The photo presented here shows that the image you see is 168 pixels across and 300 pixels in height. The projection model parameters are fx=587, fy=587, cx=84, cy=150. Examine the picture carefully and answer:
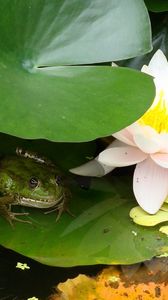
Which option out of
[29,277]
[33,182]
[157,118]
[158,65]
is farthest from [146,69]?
[29,277]

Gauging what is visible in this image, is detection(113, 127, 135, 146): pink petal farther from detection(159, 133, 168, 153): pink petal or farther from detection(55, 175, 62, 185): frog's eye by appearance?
detection(55, 175, 62, 185): frog's eye

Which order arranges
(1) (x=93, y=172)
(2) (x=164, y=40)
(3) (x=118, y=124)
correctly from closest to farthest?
1. (3) (x=118, y=124)
2. (1) (x=93, y=172)
3. (2) (x=164, y=40)

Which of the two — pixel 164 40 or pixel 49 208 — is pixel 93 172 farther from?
pixel 164 40

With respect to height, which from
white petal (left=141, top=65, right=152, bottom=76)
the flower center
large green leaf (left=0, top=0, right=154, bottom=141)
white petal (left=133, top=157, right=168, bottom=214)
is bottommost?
white petal (left=133, top=157, right=168, bottom=214)

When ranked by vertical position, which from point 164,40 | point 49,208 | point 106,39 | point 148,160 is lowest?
point 49,208

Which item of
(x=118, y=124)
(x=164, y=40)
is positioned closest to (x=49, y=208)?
(x=118, y=124)

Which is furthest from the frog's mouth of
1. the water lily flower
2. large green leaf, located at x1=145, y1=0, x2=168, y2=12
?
large green leaf, located at x1=145, y1=0, x2=168, y2=12

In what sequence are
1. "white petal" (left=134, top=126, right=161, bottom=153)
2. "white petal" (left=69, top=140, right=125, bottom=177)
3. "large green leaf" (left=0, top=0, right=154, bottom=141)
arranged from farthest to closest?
1. "white petal" (left=69, top=140, right=125, bottom=177)
2. "white petal" (left=134, top=126, right=161, bottom=153)
3. "large green leaf" (left=0, top=0, right=154, bottom=141)
